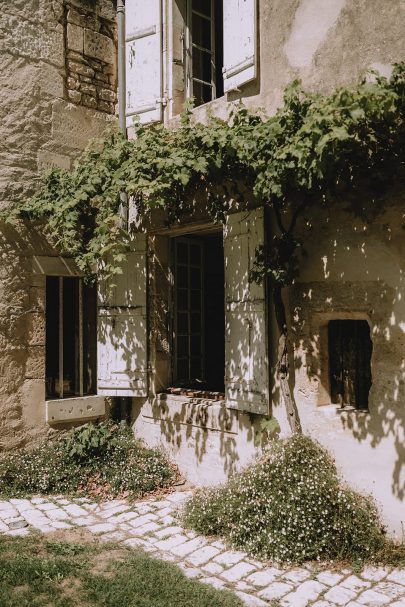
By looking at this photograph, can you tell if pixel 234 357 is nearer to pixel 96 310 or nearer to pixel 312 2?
pixel 96 310

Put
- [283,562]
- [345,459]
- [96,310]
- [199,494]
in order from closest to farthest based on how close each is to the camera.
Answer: [283,562] < [345,459] < [199,494] < [96,310]

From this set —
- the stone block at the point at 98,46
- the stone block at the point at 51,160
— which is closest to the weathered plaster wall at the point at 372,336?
the stone block at the point at 51,160

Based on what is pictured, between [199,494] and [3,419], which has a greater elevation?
[3,419]

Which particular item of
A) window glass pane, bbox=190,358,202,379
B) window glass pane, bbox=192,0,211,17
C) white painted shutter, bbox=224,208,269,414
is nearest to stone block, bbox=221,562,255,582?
white painted shutter, bbox=224,208,269,414

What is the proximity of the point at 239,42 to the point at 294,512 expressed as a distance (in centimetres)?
426

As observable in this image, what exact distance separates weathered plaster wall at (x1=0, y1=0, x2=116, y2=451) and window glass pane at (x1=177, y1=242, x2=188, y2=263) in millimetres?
1486

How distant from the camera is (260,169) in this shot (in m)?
4.25

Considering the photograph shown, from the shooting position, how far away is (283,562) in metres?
3.91

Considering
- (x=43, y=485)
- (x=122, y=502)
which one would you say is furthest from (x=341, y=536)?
(x=43, y=485)

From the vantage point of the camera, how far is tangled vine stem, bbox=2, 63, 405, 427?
3.71 meters

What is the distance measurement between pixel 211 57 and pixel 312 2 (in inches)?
80.3

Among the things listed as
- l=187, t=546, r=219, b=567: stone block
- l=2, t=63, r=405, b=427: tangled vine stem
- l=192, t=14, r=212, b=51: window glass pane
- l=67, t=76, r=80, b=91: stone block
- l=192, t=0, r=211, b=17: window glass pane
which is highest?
l=192, t=0, r=211, b=17: window glass pane

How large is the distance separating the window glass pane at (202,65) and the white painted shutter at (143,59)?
51cm

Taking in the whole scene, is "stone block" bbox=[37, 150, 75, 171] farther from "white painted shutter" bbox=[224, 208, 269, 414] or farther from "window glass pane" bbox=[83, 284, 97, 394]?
"white painted shutter" bbox=[224, 208, 269, 414]
